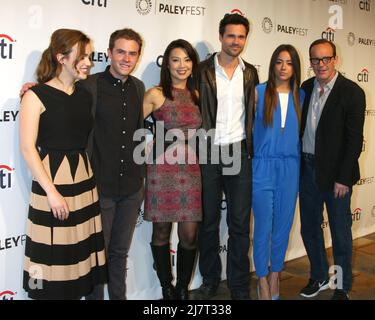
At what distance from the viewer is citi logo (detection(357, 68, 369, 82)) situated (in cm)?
446

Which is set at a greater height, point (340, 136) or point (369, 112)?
point (369, 112)

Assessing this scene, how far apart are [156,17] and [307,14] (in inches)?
64.5

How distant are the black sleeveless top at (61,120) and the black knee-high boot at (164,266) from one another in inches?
36.5

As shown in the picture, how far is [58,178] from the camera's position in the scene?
206cm

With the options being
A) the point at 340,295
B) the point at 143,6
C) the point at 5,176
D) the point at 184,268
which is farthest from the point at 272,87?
the point at 5,176

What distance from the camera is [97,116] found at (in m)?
2.34

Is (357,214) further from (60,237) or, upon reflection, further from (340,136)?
(60,237)

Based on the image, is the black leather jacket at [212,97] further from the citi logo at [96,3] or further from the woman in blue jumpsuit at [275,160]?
the citi logo at [96,3]

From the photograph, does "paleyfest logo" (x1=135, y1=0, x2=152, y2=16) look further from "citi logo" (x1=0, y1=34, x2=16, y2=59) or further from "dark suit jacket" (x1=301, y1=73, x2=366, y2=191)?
"dark suit jacket" (x1=301, y1=73, x2=366, y2=191)

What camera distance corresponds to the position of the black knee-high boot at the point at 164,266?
2.77 metres

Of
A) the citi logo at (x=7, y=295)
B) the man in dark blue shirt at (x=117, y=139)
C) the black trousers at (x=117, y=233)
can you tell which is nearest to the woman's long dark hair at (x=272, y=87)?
the man in dark blue shirt at (x=117, y=139)

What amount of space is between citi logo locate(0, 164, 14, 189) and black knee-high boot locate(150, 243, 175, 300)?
3.08 feet

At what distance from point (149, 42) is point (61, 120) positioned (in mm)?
1099

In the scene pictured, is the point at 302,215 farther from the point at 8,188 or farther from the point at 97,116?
the point at 8,188
